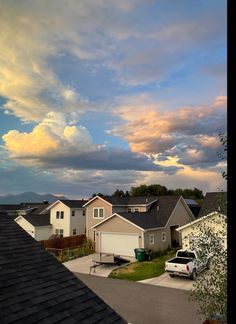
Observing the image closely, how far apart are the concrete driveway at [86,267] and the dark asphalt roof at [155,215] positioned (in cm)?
436

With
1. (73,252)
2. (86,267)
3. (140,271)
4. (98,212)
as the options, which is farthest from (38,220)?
(140,271)

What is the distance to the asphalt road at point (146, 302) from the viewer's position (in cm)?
1645

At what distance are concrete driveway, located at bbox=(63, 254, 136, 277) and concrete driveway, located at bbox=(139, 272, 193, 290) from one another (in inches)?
172

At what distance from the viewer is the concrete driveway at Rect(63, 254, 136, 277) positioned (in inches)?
1081

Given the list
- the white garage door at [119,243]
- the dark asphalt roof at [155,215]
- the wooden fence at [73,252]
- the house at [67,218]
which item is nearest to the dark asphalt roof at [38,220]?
the house at [67,218]

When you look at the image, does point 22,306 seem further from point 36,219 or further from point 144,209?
point 36,219

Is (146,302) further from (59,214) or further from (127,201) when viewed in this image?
(59,214)

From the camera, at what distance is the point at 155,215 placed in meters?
40.5

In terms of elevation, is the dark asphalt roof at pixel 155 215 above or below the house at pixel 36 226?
above

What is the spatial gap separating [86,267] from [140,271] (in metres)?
5.50

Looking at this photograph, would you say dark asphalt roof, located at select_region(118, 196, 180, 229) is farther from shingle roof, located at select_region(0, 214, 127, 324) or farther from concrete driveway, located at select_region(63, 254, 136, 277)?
shingle roof, located at select_region(0, 214, 127, 324)

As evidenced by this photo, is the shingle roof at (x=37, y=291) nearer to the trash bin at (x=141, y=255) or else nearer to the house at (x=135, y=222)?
the trash bin at (x=141, y=255)

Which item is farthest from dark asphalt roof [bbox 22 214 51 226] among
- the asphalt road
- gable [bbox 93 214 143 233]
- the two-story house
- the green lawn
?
the asphalt road

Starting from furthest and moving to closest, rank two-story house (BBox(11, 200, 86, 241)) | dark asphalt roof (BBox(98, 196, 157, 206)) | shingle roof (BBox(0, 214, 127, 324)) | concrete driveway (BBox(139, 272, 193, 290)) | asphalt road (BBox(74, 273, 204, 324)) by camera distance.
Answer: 1. two-story house (BBox(11, 200, 86, 241))
2. dark asphalt roof (BBox(98, 196, 157, 206))
3. concrete driveway (BBox(139, 272, 193, 290))
4. asphalt road (BBox(74, 273, 204, 324))
5. shingle roof (BBox(0, 214, 127, 324))
